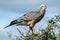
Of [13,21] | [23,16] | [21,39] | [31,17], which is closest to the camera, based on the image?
[21,39]

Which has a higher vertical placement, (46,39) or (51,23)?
(51,23)

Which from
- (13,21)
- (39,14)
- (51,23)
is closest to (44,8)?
(39,14)

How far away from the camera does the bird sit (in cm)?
695

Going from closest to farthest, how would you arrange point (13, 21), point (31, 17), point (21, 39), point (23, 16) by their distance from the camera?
point (21, 39)
point (13, 21)
point (23, 16)
point (31, 17)

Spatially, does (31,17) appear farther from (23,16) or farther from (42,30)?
(42,30)

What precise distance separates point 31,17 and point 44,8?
27.4 inches

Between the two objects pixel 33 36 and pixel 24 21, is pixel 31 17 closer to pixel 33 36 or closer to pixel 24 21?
pixel 24 21

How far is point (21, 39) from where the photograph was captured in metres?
4.84

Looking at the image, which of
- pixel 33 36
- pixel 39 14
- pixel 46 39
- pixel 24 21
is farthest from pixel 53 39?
pixel 39 14

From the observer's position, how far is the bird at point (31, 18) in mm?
6950

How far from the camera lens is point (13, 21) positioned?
6.72 meters

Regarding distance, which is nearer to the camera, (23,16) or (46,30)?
(46,30)

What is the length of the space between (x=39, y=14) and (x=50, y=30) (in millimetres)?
3148

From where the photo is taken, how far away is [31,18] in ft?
25.5
